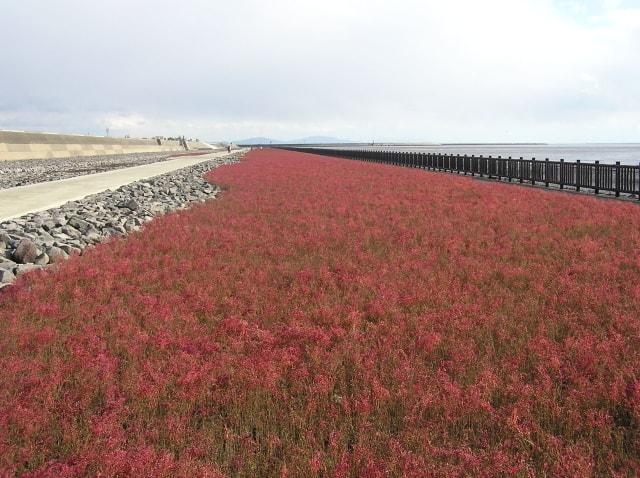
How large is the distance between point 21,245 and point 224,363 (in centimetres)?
657

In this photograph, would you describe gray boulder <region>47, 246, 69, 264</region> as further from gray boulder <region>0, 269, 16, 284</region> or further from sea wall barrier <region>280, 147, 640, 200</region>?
sea wall barrier <region>280, 147, 640, 200</region>

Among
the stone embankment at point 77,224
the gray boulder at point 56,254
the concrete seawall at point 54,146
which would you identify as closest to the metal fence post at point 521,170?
the stone embankment at point 77,224

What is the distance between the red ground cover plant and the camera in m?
3.52

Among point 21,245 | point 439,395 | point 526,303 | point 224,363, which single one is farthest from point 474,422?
point 21,245

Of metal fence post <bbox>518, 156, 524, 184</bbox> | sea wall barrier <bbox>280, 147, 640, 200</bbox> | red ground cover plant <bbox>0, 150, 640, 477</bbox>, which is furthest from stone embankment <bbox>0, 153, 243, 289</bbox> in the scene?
metal fence post <bbox>518, 156, 524, 184</bbox>

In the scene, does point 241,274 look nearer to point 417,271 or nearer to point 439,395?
point 417,271

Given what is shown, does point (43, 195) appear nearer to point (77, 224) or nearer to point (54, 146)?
point (77, 224)

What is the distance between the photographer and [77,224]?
12711 millimetres

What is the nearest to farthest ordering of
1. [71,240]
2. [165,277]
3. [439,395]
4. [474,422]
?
1. [474,422]
2. [439,395]
3. [165,277]
4. [71,240]

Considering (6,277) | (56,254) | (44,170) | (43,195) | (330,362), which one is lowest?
(330,362)

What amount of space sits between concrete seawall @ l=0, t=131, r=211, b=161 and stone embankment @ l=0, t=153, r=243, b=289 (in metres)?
44.7

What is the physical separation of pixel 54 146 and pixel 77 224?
6444cm

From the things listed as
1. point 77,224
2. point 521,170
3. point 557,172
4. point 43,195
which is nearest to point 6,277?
point 77,224

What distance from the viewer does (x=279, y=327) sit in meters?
5.74
